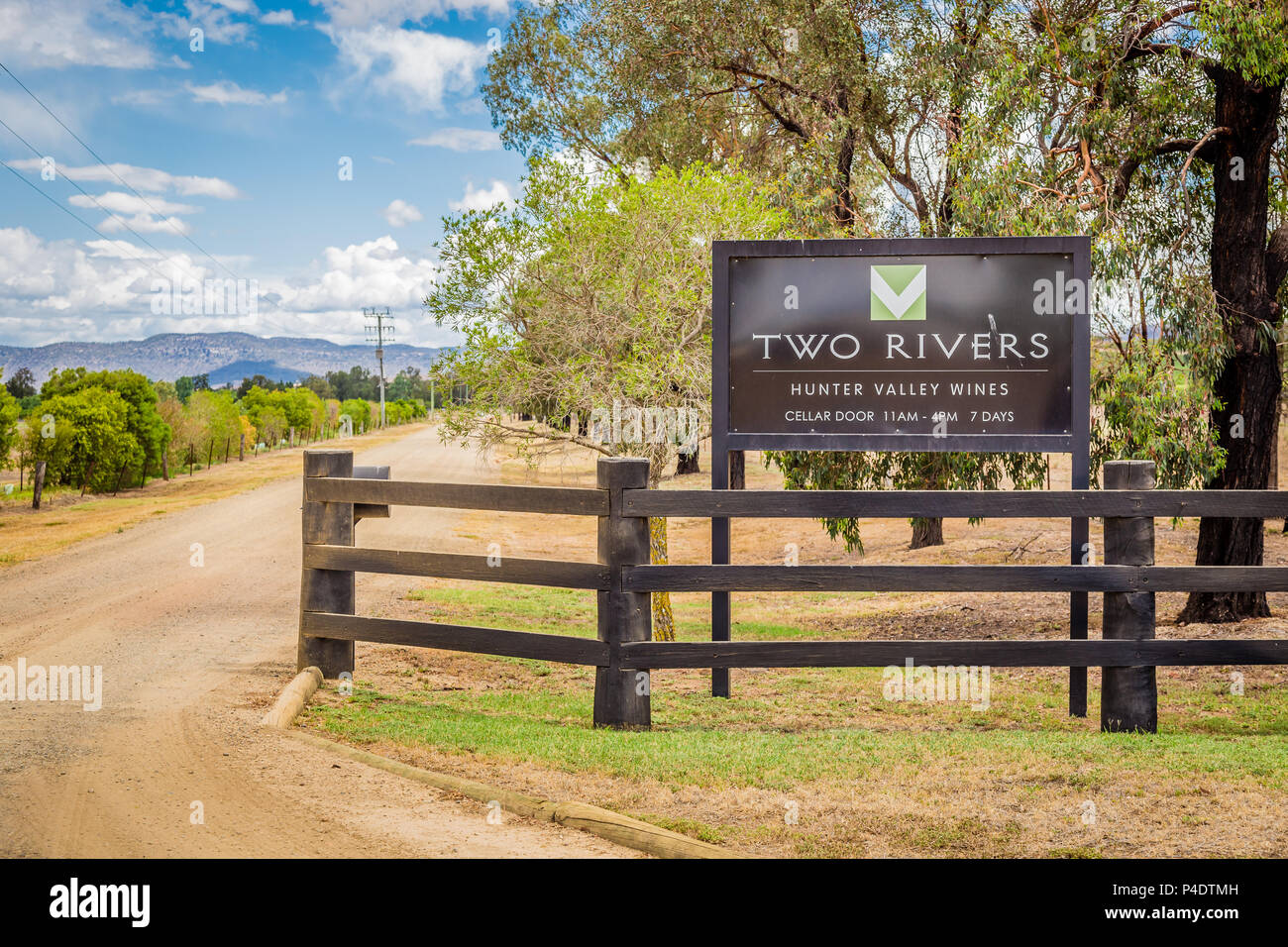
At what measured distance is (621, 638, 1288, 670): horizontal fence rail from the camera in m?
6.24

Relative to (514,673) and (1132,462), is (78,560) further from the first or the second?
(1132,462)

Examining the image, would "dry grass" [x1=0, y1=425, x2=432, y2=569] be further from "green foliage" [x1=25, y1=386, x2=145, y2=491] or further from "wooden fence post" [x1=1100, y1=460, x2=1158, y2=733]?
"wooden fence post" [x1=1100, y1=460, x2=1158, y2=733]

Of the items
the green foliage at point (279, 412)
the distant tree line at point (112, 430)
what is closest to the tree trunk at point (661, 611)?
the distant tree line at point (112, 430)

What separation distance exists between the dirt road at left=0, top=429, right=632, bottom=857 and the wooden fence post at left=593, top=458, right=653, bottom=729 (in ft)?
5.23

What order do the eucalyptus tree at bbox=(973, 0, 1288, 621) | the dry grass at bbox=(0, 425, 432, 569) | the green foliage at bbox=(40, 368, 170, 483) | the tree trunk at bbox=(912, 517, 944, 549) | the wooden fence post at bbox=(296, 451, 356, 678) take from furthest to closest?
the green foliage at bbox=(40, 368, 170, 483)
the tree trunk at bbox=(912, 517, 944, 549)
the dry grass at bbox=(0, 425, 432, 569)
the eucalyptus tree at bbox=(973, 0, 1288, 621)
the wooden fence post at bbox=(296, 451, 356, 678)

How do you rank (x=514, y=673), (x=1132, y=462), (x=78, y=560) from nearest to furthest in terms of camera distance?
(x=1132, y=462) → (x=514, y=673) → (x=78, y=560)

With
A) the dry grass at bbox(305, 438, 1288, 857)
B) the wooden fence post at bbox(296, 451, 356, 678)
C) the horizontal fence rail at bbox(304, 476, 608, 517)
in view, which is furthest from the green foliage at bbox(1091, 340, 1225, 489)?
the wooden fence post at bbox(296, 451, 356, 678)

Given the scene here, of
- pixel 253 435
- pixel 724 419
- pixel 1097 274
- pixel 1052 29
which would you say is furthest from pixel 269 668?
pixel 253 435

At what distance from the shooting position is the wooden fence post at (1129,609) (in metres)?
6.29

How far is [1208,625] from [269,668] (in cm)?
1015

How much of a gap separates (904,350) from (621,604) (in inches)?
116

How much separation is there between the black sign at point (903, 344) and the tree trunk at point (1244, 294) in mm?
5210

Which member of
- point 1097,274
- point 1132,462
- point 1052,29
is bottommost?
point 1132,462

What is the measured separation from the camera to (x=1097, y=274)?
35.2 ft
